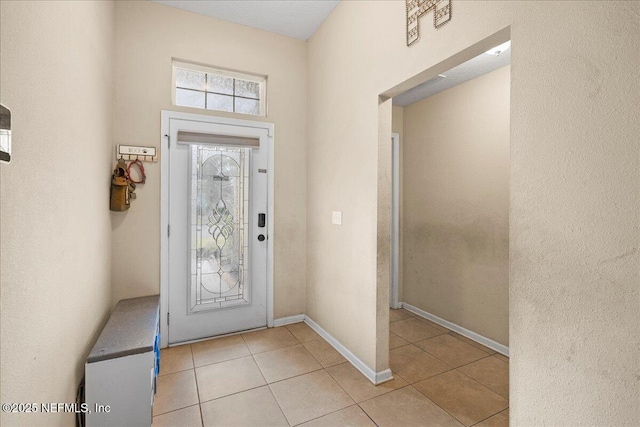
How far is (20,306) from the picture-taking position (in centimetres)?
105

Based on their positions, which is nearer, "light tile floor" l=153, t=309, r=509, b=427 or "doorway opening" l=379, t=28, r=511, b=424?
"light tile floor" l=153, t=309, r=509, b=427

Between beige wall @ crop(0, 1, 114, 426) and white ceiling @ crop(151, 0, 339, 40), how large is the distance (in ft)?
3.50

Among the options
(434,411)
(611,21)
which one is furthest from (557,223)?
(434,411)

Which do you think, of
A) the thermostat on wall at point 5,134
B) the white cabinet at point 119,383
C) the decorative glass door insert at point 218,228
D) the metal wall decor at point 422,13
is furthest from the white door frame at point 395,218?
the thermostat on wall at point 5,134

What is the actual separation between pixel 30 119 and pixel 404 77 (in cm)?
192

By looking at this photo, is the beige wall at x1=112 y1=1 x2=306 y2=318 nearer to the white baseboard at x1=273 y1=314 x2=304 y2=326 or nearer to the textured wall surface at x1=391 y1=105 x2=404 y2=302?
the white baseboard at x1=273 y1=314 x2=304 y2=326

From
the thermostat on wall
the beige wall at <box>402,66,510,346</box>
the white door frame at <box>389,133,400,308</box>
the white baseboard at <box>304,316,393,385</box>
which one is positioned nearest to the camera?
the thermostat on wall

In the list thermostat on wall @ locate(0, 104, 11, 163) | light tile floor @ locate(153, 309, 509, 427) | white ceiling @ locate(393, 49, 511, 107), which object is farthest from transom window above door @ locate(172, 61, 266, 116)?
light tile floor @ locate(153, 309, 509, 427)

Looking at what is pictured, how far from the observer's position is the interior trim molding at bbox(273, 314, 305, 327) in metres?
3.31

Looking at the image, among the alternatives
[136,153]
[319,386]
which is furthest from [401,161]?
[136,153]

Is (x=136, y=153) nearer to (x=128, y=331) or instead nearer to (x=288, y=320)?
(x=128, y=331)

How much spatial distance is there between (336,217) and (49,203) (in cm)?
203

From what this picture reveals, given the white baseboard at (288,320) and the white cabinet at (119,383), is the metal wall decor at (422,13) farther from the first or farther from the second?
the white baseboard at (288,320)

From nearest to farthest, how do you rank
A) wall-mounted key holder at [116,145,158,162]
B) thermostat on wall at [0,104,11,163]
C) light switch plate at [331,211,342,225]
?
thermostat on wall at [0,104,11,163], wall-mounted key holder at [116,145,158,162], light switch plate at [331,211,342,225]
